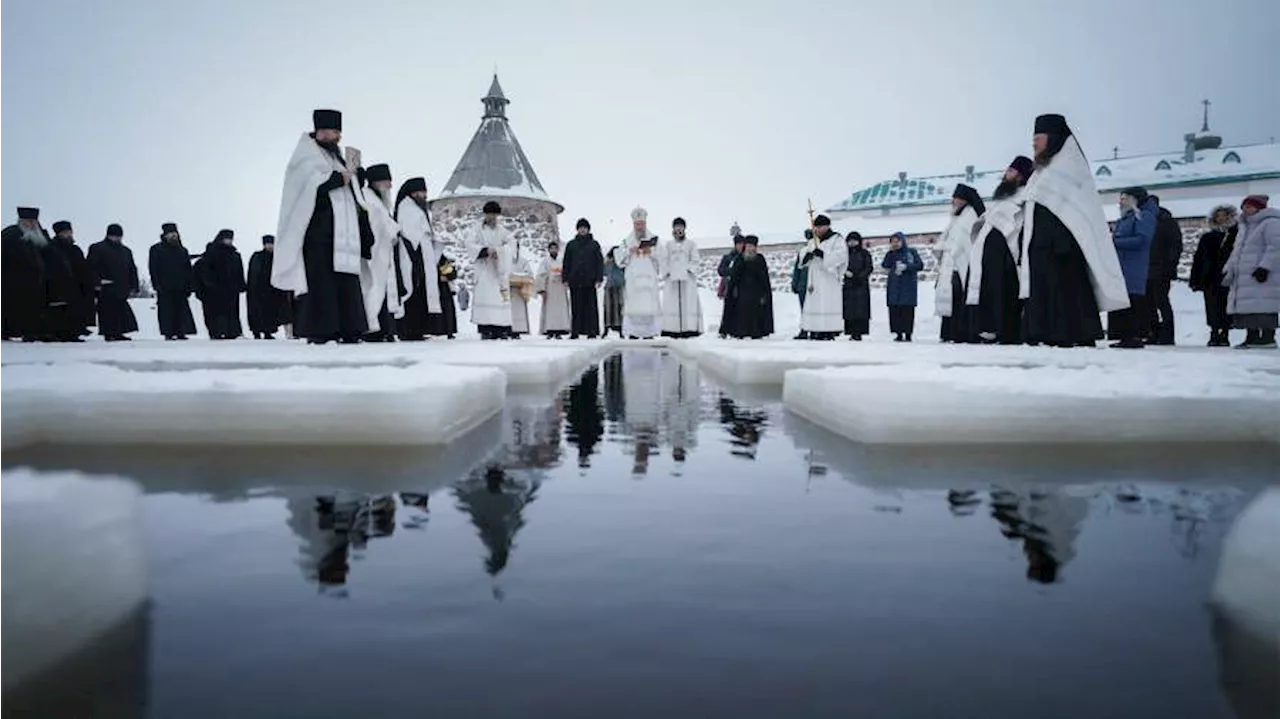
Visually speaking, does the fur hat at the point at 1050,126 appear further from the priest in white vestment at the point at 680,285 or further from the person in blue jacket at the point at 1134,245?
the priest in white vestment at the point at 680,285

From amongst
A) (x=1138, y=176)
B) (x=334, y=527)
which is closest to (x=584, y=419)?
(x=334, y=527)

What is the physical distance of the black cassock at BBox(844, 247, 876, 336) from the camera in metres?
13.4

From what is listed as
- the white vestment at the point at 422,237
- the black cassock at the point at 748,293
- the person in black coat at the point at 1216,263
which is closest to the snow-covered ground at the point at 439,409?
the white vestment at the point at 422,237

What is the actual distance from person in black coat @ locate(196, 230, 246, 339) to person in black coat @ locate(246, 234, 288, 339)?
205 millimetres

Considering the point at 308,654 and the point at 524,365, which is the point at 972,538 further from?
the point at 524,365

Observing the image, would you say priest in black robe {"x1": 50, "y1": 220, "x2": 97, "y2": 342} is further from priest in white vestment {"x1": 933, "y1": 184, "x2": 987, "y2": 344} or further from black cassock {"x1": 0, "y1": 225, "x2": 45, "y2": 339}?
priest in white vestment {"x1": 933, "y1": 184, "x2": 987, "y2": 344}

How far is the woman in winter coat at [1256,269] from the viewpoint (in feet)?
27.9

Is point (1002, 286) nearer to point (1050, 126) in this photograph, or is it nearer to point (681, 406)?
point (1050, 126)

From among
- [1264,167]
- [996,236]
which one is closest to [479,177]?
[996,236]

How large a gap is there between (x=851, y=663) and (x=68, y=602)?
1066 mm

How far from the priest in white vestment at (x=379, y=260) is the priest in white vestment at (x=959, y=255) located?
633 cm

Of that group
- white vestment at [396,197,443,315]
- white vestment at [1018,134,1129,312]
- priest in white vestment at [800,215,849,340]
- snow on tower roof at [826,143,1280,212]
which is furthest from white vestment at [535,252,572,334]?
snow on tower roof at [826,143,1280,212]

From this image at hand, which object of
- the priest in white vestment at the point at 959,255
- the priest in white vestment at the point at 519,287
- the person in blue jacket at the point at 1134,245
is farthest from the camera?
the priest in white vestment at the point at 519,287

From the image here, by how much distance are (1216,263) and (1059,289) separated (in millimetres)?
3943
